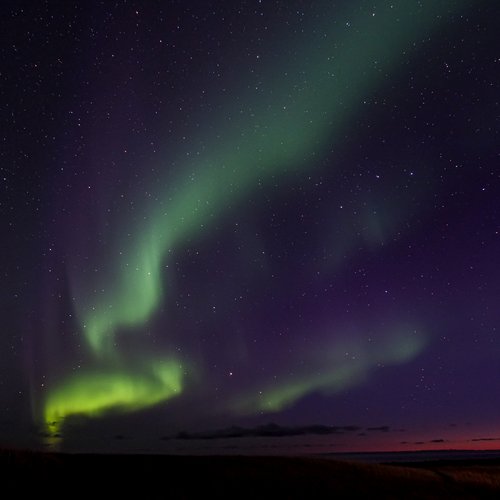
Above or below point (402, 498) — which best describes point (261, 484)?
above

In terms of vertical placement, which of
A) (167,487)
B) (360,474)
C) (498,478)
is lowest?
(498,478)

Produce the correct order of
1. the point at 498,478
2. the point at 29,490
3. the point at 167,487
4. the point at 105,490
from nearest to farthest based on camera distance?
the point at 29,490, the point at 105,490, the point at 167,487, the point at 498,478

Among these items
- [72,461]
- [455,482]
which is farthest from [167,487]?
[455,482]

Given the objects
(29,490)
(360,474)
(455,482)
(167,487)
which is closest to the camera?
(29,490)

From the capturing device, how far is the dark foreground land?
6961 millimetres

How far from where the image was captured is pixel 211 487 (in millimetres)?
8016

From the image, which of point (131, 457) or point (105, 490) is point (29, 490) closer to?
point (105, 490)

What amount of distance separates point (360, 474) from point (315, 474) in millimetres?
1239

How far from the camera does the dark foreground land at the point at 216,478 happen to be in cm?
696

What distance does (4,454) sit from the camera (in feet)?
22.0

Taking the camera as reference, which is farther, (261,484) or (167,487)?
(261,484)

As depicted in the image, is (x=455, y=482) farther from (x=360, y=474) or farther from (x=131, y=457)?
(x=131, y=457)

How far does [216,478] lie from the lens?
8.33m

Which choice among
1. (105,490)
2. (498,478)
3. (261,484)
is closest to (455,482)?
(498,478)
